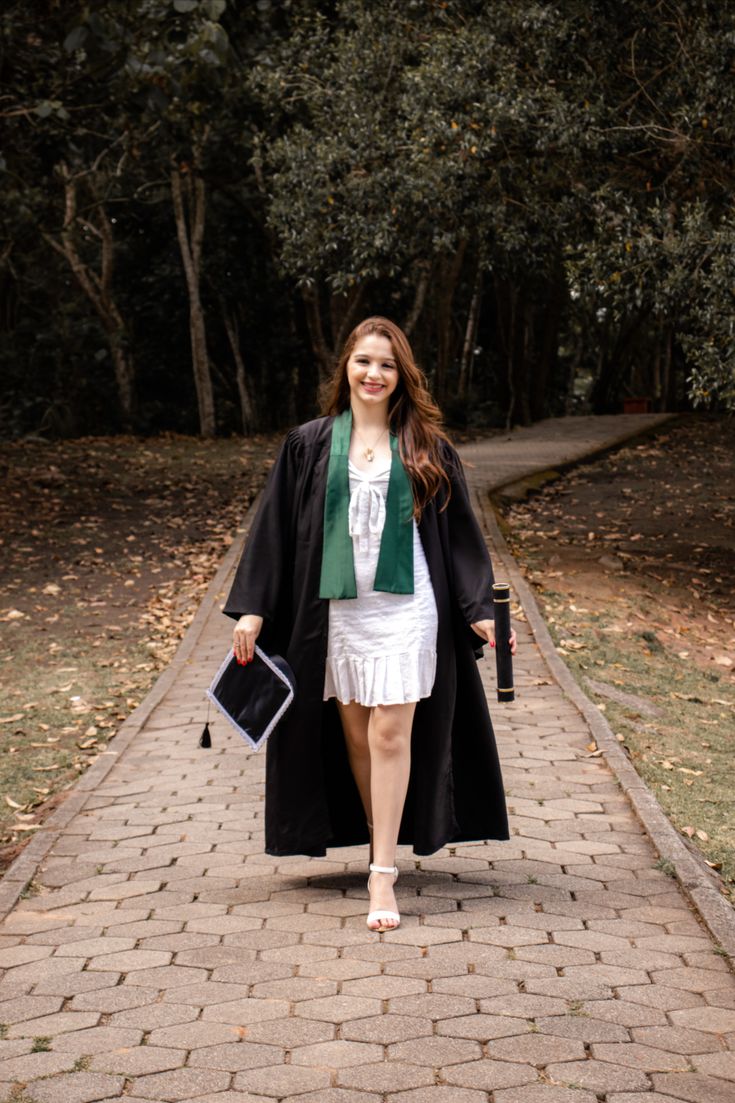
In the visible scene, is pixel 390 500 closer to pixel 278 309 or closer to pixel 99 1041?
pixel 99 1041

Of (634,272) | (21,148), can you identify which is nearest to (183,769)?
(634,272)

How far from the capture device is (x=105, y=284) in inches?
1058

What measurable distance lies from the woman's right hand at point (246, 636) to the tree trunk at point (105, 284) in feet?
72.6

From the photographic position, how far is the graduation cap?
4855 mm

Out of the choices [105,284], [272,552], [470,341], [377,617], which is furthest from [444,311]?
[377,617]

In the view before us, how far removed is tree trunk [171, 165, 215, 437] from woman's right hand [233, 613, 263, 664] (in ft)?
67.4

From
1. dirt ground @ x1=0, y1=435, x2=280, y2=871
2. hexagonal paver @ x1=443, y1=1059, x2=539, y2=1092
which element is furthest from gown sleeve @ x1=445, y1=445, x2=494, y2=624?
dirt ground @ x1=0, y1=435, x2=280, y2=871

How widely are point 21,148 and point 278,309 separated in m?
11.7

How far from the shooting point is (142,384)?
29.2m

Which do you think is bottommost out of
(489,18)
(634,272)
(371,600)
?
(371,600)

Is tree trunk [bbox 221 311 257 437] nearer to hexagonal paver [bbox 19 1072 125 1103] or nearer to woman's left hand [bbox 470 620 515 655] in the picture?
woman's left hand [bbox 470 620 515 655]

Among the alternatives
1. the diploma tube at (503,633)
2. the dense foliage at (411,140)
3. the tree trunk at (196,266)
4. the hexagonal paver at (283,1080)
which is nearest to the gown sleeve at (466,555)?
the diploma tube at (503,633)

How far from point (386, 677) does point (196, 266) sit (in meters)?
21.2

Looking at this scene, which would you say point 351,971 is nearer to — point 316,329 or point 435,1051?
point 435,1051
